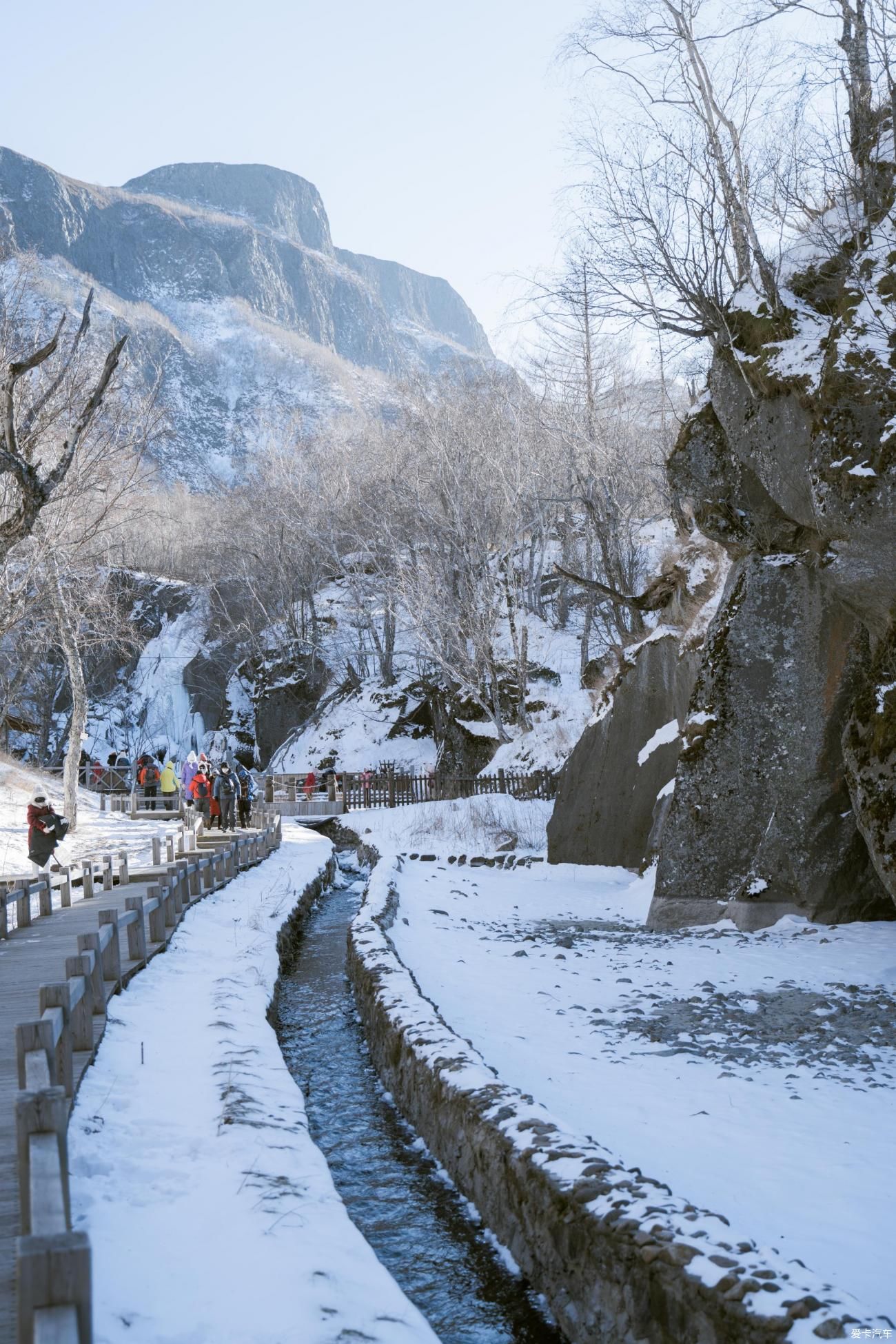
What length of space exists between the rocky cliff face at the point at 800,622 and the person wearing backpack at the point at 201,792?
49.0 ft

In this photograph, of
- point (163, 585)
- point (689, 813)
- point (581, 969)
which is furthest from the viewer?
point (163, 585)

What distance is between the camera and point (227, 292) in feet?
447

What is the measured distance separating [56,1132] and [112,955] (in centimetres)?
489

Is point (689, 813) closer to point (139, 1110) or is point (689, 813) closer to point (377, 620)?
point (139, 1110)

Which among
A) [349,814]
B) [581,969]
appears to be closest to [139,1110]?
[581,969]

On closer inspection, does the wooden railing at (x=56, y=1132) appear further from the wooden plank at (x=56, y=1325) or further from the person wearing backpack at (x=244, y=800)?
the person wearing backpack at (x=244, y=800)

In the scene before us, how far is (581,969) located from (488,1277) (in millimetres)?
4738

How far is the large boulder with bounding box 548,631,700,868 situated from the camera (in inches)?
587

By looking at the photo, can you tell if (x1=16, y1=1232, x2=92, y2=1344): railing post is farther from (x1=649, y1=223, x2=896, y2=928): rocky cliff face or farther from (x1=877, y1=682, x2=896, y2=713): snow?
(x1=877, y1=682, x2=896, y2=713): snow

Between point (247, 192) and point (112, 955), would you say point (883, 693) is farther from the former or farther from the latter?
point (247, 192)

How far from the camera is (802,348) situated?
1063 cm

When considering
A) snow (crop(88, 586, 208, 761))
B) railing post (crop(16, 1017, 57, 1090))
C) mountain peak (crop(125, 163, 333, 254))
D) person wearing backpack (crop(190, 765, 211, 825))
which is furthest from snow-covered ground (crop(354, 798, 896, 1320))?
mountain peak (crop(125, 163, 333, 254))

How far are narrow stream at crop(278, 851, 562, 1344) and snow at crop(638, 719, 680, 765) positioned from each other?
669 cm

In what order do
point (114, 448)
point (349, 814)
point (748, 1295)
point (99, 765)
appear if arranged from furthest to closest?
point (99, 765), point (349, 814), point (114, 448), point (748, 1295)
